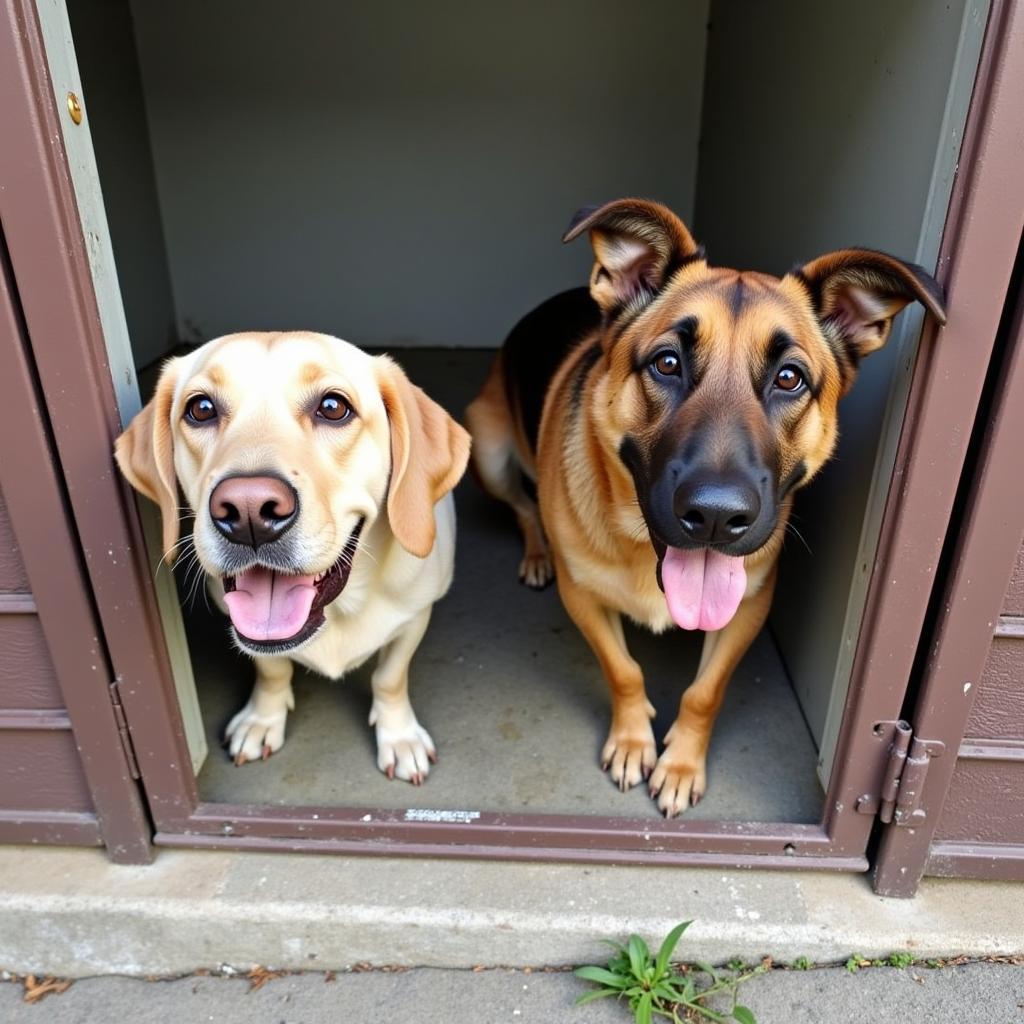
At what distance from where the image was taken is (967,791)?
6.28 feet

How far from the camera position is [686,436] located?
1.70 m

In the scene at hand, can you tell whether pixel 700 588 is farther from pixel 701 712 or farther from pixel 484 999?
pixel 484 999

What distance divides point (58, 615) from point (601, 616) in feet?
4.70

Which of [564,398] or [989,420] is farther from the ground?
[989,420]

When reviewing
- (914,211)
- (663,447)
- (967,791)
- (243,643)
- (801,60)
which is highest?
(801,60)

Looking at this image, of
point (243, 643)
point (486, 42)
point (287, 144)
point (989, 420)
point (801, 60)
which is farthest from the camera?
point (287, 144)

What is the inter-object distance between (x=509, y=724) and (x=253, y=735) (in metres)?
0.79

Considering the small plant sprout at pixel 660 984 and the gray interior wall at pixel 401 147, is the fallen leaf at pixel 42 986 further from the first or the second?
the gray interior wall at pixel 401 147

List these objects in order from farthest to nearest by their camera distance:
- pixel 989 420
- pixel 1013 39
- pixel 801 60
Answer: pixel 801 60
pixel 989 420
pixel 1013 39

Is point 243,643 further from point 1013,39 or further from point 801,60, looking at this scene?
point 801,60

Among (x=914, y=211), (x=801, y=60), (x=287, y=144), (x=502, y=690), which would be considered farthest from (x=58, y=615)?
(x=287, y=144)

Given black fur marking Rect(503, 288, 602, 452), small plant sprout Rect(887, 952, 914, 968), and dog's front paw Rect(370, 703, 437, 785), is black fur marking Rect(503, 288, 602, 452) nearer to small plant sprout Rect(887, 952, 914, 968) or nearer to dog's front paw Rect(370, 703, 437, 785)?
dog's front paw Rect(370, 703, 437, 785)

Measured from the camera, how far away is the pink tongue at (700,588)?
72.9 inches

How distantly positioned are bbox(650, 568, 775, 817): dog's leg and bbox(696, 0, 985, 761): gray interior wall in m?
0.25
